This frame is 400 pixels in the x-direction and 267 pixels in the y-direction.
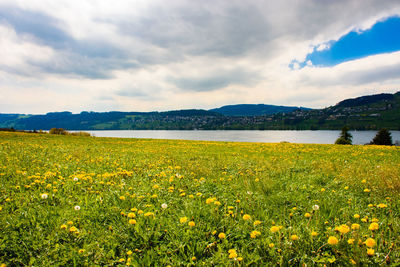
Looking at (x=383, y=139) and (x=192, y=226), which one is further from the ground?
(x=192, y=226)

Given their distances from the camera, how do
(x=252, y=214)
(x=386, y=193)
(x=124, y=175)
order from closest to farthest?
(x=252, y=214) → (x=386, y=193) → (x=124, y=175)

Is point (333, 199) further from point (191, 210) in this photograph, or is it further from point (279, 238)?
point (191, 210)

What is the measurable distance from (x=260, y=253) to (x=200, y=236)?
0.96 meters

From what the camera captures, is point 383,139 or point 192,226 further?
point 383,139

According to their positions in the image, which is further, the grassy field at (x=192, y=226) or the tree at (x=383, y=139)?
the tree at (x=383, y=139)

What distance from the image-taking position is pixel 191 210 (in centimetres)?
402

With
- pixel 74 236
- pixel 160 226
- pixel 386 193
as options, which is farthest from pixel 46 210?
pixel 386 193

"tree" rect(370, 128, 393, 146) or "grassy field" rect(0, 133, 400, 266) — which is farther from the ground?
"grassy field" rect(0, 133, 400, 266)

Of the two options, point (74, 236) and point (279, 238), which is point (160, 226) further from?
point (279, 238)

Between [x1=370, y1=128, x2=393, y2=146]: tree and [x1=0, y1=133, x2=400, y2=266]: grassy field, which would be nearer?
[x1=0, y1=133, x2=400, y2=266]: grassy field

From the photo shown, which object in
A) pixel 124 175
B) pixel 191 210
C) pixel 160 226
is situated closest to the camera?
pixel 160 226

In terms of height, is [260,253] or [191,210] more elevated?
[191,210]

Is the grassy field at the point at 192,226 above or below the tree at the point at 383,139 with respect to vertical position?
above

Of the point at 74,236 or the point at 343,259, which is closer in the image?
the point at 343,259
